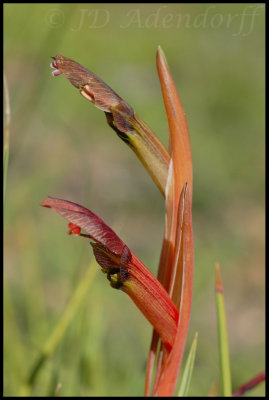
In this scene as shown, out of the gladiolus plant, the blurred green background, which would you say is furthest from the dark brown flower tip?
the blurred green background

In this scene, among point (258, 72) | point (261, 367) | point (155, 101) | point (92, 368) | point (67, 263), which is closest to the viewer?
point (92, 368)

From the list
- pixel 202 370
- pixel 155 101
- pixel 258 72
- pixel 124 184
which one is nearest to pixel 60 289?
pixel 202 370

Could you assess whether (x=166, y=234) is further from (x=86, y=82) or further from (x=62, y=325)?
(x=62, y=325)

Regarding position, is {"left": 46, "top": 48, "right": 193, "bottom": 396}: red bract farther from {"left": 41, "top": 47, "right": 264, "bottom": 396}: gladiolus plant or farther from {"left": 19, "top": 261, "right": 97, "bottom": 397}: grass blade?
{"left": 19, "top": 261, "right": 97, "bottom": 397}: grass blade

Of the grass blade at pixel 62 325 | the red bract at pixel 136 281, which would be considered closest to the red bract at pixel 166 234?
the red bract at pixel 136 281

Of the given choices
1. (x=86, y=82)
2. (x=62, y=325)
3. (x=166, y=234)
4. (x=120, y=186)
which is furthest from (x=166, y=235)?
(x=120, y=186)

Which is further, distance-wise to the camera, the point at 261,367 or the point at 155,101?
the point at 155,101

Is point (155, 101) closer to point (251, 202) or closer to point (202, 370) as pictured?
point (251, 202)

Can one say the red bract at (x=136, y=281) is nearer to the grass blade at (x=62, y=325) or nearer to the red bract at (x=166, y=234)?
the red bract at (x=166, y=234)
